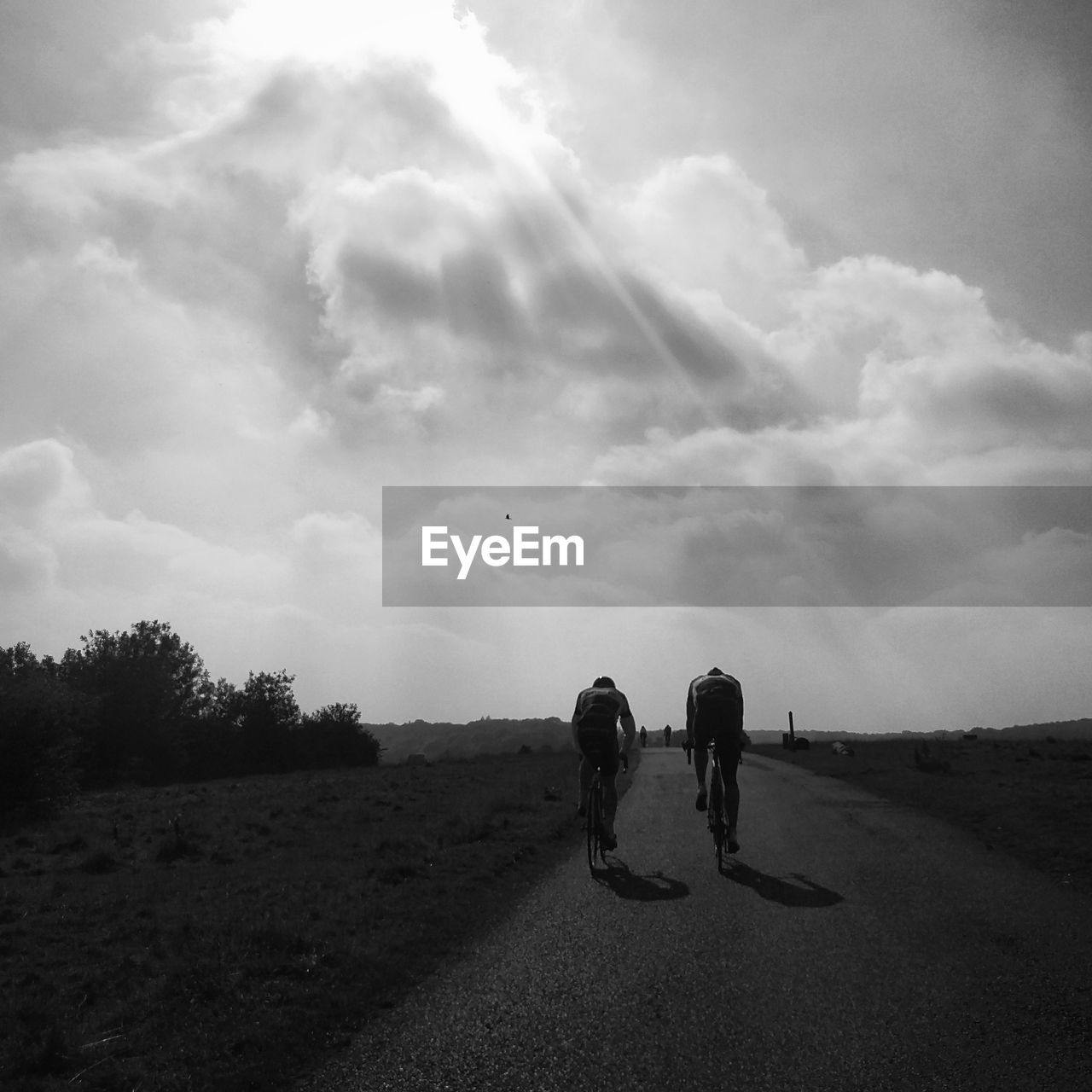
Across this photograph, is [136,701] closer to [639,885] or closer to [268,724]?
[268,724]

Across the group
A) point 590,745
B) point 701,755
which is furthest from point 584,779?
point 701,755

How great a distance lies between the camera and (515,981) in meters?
6.92

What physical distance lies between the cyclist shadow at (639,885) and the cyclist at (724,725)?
1185 millimetres

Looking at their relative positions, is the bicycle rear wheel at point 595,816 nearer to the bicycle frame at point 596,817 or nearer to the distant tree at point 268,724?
the bicycle frame at point 596,817

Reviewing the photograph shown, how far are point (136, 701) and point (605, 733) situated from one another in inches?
2566

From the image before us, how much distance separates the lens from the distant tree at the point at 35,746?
88.4 feet

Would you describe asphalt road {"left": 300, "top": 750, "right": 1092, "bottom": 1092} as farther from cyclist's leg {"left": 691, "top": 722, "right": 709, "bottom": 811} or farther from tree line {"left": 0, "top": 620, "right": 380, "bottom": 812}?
tree line {"left": 0, "top": 620, "right": 380, "bottom": 812}

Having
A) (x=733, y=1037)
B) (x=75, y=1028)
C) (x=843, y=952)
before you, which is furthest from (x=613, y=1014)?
(x=75, y=1028)

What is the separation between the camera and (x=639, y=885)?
1085 cm

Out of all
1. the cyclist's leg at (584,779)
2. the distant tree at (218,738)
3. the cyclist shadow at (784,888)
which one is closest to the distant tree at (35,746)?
the cyclist's leg at (584,779)

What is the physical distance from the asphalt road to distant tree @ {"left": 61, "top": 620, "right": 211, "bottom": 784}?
61126 mm

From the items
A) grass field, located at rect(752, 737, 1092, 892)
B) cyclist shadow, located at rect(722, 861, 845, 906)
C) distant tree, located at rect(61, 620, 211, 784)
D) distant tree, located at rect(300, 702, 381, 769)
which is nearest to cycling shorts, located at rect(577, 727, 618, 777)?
cyclist shadow, located at rect(722, 861, 845, 906)

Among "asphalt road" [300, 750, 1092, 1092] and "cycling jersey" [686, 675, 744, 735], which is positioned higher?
"cycling jersey" [686, 675, 744, 735]

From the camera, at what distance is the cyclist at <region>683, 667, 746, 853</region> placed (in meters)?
11.8
